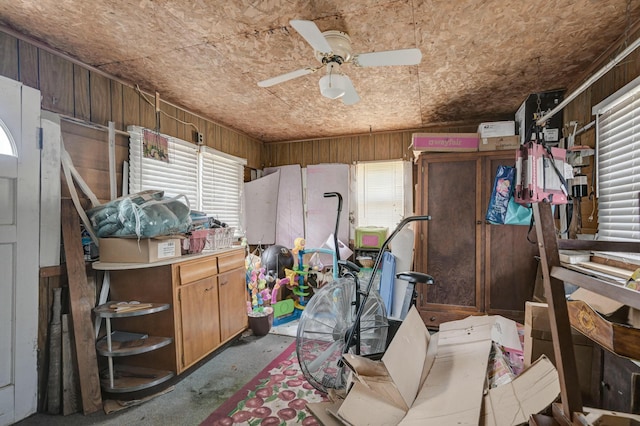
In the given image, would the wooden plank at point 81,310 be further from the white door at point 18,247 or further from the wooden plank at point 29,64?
the wooden plank at point 29,64

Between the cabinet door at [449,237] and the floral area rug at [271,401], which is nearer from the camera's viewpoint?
the floral area rug at [271,401]

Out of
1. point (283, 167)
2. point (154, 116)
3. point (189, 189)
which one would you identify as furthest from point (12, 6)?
point (283, 167)

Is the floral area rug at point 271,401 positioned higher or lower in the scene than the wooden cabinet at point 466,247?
lower

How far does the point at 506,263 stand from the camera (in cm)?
294

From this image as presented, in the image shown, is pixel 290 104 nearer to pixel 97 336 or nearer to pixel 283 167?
pixel 283 167

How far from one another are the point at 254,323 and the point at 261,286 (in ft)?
1.35

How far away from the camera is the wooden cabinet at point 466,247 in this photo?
9.59 feet

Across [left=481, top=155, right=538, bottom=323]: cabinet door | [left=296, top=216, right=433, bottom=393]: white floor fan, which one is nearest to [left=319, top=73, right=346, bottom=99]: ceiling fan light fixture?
[left=296, top=216, right=433, bottom=393]: white floor fan

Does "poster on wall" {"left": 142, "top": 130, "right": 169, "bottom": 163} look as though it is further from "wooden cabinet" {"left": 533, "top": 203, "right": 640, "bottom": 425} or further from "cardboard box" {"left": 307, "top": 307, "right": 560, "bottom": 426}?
"wooden cabinet" {"left": 533, "top": 203, "right": 640, "bottom": 425}

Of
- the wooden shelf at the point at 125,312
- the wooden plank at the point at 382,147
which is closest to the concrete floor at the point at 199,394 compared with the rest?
the wooden shelf at the point at 125,312

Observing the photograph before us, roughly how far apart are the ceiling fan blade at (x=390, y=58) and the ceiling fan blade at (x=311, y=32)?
0.22 meters

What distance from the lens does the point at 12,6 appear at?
161 centimetres

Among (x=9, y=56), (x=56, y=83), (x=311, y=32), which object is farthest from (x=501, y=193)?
(x=9, y=56)

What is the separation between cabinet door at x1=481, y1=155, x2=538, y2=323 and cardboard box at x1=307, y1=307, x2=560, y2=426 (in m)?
1.50
